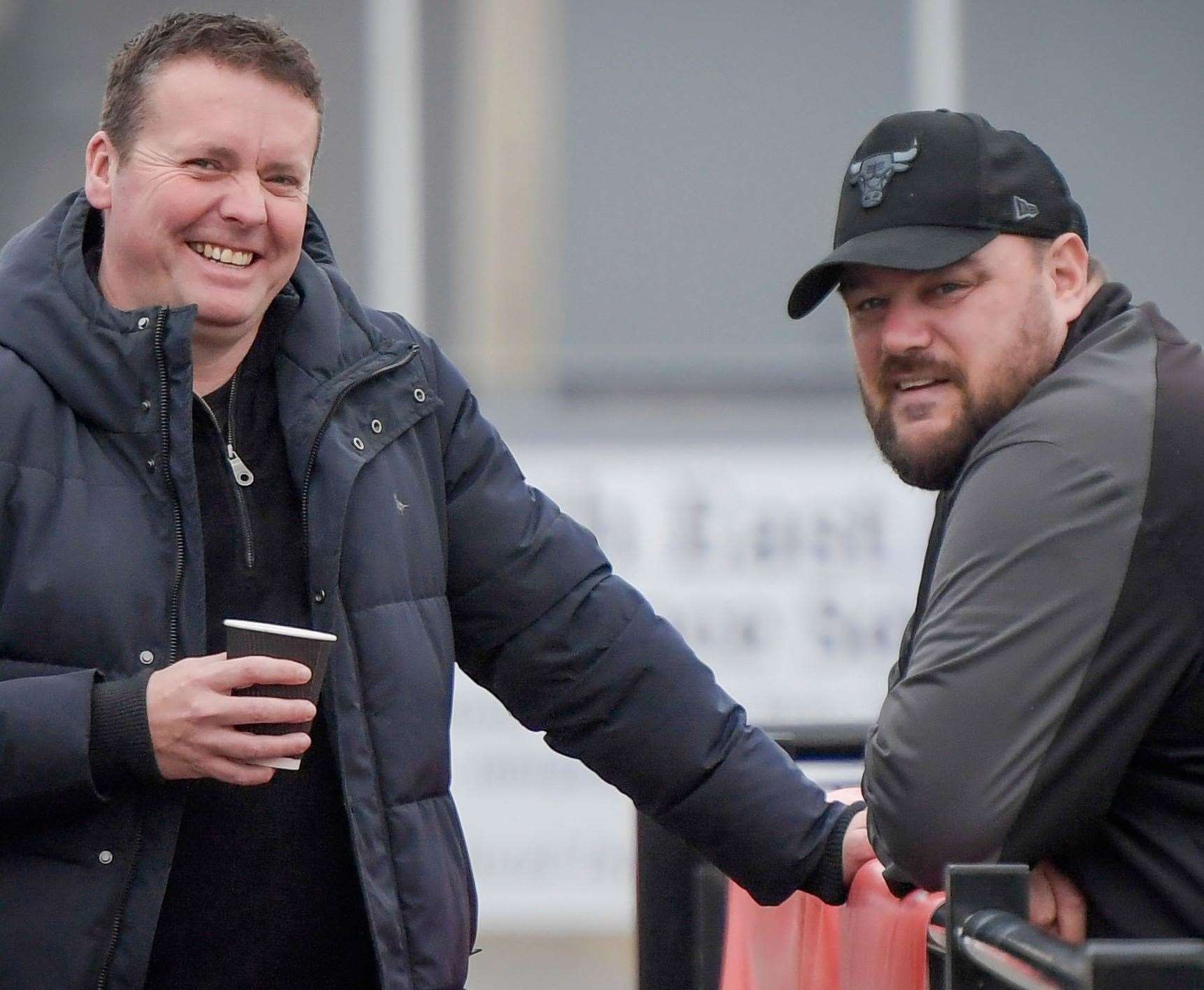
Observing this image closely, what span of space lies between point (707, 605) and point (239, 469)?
485 cm

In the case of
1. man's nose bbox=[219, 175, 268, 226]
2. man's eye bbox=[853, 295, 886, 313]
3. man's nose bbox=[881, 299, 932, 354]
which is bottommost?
man's nose bbox=[881, 299, 932, 354]

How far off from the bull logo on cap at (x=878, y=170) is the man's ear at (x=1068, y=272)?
0.22m

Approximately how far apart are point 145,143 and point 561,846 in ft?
16.3

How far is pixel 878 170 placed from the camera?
264 centimetres

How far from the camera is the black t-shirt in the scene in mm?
2490

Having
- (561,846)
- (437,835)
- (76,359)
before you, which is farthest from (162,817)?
(561,846)

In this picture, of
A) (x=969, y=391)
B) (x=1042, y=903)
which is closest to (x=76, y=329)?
(x=969, y=391)

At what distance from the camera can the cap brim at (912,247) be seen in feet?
8.29

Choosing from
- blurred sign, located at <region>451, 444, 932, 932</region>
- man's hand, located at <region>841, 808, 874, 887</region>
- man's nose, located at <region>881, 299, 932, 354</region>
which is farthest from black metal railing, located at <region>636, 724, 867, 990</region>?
blurred sign, located at <region>451, 444, 932, 932</region>

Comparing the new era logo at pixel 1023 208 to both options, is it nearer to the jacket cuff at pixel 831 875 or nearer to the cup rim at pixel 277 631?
the jacket cuff at pixel 831 875

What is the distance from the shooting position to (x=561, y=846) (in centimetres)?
729

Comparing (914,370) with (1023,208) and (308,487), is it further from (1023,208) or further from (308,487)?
(308,487)

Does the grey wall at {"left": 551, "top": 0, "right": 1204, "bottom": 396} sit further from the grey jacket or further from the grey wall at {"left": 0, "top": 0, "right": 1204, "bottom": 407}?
the grey jacket

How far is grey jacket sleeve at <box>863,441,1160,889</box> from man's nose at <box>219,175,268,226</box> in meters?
1.00
